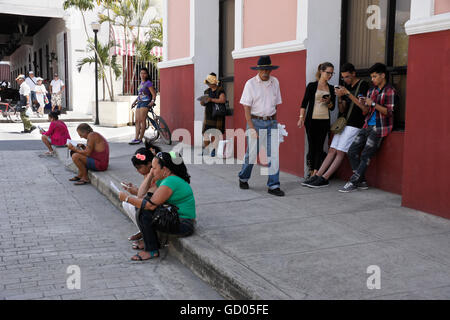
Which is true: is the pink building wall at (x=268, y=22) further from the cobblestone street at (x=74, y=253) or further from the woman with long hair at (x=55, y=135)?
the woman with long hair at (x=55, y=135)

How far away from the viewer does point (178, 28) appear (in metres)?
12.4

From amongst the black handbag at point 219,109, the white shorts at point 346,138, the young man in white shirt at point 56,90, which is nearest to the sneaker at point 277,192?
the white shorts at point 346,138

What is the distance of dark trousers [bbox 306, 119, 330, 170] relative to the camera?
7.17 metres

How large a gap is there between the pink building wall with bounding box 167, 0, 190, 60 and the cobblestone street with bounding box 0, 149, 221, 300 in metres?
5.37

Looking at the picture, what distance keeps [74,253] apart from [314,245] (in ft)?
7.75

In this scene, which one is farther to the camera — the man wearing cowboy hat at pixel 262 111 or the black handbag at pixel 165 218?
the man wearing cowboy hat at pixel 262 111

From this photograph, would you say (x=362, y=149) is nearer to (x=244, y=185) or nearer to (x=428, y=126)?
(x=428, y=126)

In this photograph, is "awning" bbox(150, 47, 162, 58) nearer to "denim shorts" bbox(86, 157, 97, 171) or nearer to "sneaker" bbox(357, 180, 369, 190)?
"denim shorts" bbox(86, 157, 97, 171)

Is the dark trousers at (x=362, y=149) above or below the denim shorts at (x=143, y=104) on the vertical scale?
below

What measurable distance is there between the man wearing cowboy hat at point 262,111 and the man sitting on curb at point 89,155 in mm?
2865

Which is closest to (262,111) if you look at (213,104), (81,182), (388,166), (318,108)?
(318,108)

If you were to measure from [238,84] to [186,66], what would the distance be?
2.72 meters

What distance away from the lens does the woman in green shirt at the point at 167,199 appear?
4.66 m

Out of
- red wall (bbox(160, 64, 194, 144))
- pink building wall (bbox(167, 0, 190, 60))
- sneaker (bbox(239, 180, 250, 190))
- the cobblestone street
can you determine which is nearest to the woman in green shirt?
the cobblestone street
